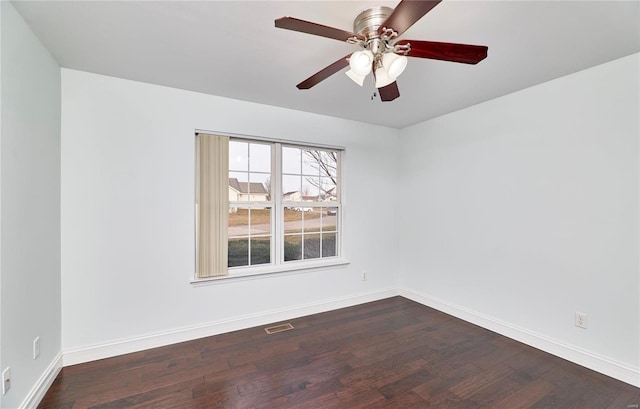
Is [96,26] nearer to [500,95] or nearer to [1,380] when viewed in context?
Result: [1,380]

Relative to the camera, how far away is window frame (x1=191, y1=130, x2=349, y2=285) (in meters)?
3.12

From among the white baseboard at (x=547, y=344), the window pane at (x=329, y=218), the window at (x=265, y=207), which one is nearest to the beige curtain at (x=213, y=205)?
the window at (x=265, y=207)

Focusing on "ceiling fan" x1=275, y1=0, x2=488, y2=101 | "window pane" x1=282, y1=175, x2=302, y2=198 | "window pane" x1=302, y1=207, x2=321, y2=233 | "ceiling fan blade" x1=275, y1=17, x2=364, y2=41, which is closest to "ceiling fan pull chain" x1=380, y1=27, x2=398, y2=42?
"ceiling fan" x1=275, y1=0, x2=488, y2=101

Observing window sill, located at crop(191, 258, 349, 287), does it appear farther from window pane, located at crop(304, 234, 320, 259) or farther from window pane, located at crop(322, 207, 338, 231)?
window pane, located at crop(322, 207, 338, 231)

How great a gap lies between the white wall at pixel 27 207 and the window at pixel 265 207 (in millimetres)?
1094

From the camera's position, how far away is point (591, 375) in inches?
90.2

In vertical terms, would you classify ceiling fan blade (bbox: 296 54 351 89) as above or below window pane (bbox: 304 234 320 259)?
above

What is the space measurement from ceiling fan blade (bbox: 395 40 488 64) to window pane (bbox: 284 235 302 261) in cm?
246

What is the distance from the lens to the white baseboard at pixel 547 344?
2.23 meters

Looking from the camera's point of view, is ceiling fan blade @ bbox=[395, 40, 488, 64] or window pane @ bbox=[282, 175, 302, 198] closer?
ceiling fan blade @ bbox=[395, 40, 488, 64]


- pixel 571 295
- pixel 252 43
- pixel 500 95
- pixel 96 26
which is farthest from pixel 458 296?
pixel 96 26

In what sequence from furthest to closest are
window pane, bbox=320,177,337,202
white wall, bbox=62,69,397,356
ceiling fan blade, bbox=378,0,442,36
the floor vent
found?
window pane, bbox=320,177,337,202 → the floor vent → white wall, bbox=62,69,397,356 → ceiling fan blade, bbox=378,0,442,36

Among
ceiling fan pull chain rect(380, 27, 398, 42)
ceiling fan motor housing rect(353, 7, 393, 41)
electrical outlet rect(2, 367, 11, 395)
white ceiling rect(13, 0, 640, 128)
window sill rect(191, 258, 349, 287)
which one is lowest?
electrical outlet rect(2, 367, 11, 395)

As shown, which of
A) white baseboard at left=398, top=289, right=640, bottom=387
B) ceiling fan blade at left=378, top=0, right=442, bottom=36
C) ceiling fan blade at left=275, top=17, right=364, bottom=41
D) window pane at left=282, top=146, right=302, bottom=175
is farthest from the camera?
window pane at left=282, top=146, right=302, bottom=175
